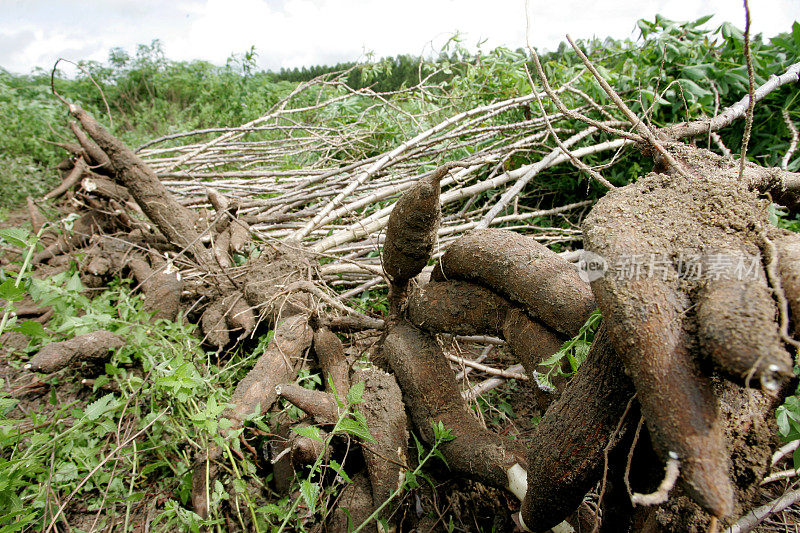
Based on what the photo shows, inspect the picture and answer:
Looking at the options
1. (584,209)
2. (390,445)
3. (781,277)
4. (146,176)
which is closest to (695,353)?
(781,277)

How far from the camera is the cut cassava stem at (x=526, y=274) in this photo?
3.99 feet

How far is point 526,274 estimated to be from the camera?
4.29ft

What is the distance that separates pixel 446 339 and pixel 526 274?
57 cm

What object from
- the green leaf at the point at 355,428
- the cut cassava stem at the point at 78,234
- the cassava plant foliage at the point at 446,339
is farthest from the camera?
the cut cassava stem at the point at 78,234

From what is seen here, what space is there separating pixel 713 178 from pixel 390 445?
3.97 feet

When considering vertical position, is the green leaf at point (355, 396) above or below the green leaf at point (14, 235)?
below

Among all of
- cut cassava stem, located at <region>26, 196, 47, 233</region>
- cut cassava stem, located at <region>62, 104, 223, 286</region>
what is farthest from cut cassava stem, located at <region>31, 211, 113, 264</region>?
cut cassava stem, located at <region>62, 104, 223, 286</region>

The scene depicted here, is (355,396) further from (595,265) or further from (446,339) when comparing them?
(595,265)

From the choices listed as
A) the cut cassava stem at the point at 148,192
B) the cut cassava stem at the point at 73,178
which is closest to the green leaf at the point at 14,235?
the cut cassava stem at the point at 148,192

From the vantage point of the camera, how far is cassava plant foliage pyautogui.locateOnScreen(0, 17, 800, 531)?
2.70ft

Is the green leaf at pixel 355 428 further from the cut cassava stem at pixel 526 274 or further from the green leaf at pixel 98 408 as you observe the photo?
the green leaf at pixel 98 408

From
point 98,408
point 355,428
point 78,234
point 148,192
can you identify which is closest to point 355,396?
point 355,428

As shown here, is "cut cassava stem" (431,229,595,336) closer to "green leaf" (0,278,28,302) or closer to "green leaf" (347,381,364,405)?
"green leaf" (347,381,364,405)

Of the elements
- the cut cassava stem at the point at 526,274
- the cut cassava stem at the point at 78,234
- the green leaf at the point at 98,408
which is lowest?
the green leaf at the point at 98,408
